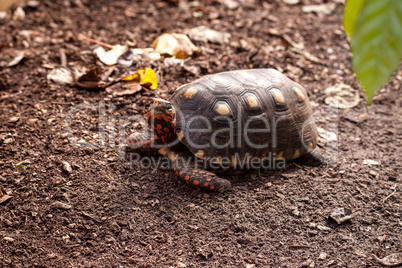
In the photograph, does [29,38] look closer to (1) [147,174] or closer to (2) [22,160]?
(2) [22,160]

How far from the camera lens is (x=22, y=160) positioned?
3176 mm

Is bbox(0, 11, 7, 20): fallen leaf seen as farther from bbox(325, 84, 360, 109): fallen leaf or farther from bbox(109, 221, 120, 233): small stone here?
bbox(325, 84, 360, 109): fallen leaf

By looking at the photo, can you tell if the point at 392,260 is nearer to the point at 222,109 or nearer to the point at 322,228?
the point at 322,228

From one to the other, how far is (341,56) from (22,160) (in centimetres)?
409

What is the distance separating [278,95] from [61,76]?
2.38m

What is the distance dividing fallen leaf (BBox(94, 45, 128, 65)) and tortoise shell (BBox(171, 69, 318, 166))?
52.4 inches

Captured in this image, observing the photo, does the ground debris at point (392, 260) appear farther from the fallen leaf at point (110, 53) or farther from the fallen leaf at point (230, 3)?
the fallen leaf at point (230, 3)

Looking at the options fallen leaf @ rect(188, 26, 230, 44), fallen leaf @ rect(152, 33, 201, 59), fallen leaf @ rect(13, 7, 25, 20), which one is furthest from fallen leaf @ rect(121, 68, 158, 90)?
fallen leaf @ rect(13, 7, 25, 20)

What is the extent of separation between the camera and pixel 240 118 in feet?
10.3

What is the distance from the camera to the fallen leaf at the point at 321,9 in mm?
5918

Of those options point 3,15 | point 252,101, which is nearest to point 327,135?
point 252,101

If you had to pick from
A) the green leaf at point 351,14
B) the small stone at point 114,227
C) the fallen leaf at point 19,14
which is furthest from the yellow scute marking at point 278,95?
the fallen leaf at point 19,14

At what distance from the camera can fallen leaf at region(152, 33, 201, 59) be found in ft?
14.5

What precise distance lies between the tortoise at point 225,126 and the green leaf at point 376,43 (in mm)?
2525
